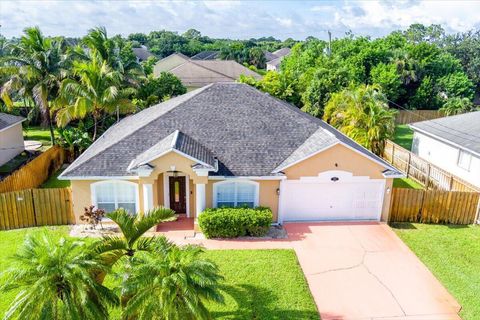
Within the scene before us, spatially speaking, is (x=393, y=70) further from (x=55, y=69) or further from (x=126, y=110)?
(x=55, y=69)

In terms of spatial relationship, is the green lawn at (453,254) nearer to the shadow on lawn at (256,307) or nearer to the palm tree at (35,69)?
the shadow on lawn at (256,307)

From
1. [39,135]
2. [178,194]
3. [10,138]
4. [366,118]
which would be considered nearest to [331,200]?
[178,194]

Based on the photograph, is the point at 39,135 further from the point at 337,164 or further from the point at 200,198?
the point at 337,164

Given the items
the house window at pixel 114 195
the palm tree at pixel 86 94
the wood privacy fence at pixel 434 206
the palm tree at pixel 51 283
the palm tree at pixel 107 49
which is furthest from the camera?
the palm tree at pixel 107 49

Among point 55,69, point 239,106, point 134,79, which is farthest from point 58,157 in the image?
point 239,106

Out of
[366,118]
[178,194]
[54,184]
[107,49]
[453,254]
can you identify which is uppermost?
[107,49]

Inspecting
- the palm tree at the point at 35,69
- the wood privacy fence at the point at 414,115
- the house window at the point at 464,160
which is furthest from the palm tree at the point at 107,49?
the wood privacy fence at the point at 414,115
